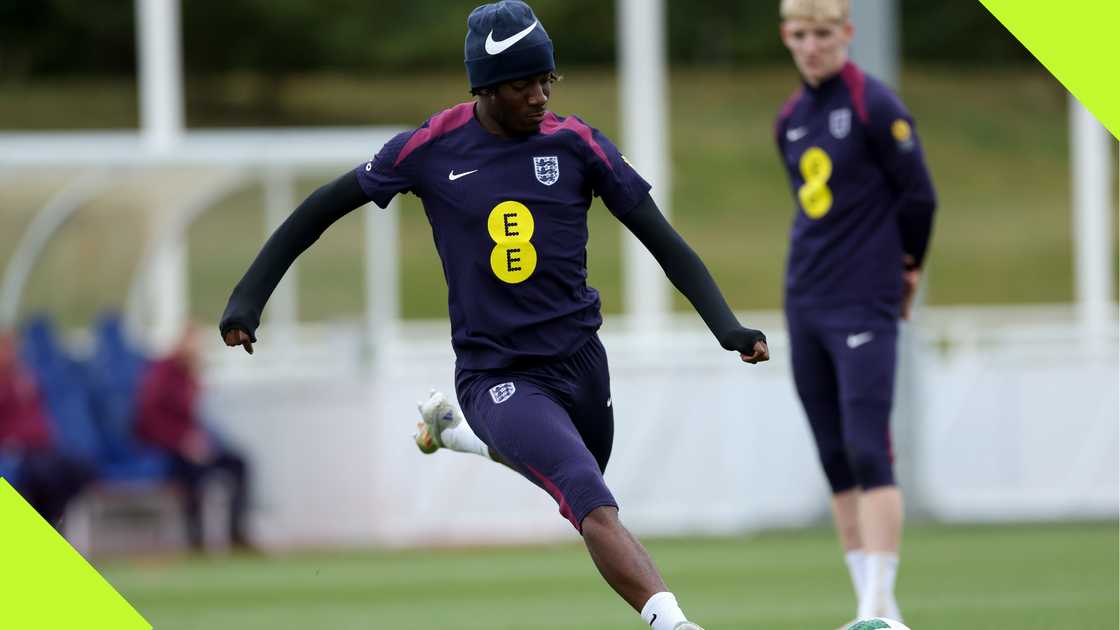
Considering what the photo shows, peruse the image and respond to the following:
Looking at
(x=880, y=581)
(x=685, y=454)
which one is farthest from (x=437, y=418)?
(x=685, y=454)

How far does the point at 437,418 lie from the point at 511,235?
131cm

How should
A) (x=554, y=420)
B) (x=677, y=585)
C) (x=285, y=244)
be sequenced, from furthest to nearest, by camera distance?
(x=677, y=585)
(x=285, y=244)
(x=554, y=420)

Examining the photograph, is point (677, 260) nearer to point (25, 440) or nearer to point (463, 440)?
point (463, 440)

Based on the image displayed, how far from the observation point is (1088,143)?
19031 millimetres

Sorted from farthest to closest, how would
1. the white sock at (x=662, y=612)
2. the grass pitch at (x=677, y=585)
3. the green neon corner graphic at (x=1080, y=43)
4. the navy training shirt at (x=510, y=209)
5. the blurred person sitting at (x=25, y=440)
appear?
1. the blurred person sitting at (x=25, y=440)
2. the grass pitch at (x=677, y=585)
3. the green neon corner graphic at (x=1080, y=43)
4. the navy training shirt at (x=510, y=209)
5. the white sock at (x=662, y=612)

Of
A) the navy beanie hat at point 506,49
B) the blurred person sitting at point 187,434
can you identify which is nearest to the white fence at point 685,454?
the blurred person sitting at point 187,434

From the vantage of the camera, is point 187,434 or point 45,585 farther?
point 187,434

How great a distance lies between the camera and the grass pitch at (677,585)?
991 centimetres

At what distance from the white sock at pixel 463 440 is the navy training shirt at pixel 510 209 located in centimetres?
69

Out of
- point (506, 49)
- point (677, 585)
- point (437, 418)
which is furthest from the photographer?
point (677, 585)

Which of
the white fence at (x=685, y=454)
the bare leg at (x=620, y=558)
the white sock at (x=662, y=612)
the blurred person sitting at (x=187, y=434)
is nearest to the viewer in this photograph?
the white sock at (x=662, y=612)

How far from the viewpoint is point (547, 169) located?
6.67 m

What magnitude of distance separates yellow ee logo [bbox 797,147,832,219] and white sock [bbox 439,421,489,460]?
182 cm

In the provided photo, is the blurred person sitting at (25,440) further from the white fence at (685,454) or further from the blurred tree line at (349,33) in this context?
the blurred tree line at (349,33)
